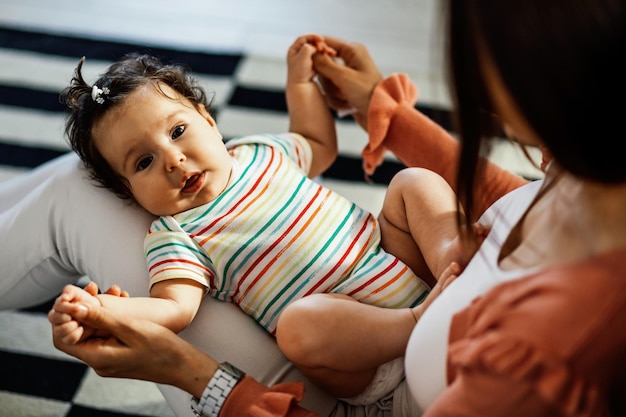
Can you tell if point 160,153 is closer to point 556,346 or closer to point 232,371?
point 232,371

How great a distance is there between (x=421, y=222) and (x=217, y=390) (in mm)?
341

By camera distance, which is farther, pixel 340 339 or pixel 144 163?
pixel 144 163

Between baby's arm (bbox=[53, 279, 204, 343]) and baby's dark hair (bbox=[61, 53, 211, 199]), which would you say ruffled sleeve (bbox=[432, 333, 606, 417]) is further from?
baby's dark hair (bbox=[61, 53, 211, 199])

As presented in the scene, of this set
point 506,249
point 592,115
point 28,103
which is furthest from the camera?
point 28,103

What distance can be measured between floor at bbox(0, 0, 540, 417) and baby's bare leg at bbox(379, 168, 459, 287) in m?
0.31

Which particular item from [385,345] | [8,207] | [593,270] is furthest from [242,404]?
[8,207]

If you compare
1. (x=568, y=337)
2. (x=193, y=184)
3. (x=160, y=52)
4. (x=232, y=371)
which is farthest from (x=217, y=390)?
(x=160, y=52)

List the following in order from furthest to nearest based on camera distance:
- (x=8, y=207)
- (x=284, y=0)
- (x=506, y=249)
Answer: (x=284, y=0) < (x=8, y=207) < (x=506, y=249)

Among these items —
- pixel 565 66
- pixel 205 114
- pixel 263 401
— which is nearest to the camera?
pixel 565 66

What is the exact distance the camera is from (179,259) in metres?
0.89

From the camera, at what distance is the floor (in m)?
1.14

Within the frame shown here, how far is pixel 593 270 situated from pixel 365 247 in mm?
454

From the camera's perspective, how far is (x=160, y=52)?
1829 mm

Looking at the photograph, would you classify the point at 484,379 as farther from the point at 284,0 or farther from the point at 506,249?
the point at 284,0
